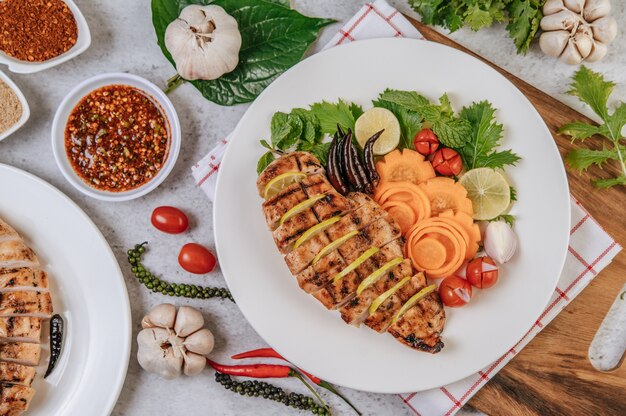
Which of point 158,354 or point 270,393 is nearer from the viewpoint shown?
point 158,354

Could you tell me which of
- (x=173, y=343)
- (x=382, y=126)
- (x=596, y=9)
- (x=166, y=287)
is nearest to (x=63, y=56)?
(x=166, y=287)

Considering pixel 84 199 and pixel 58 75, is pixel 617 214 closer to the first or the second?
pixel 84 199

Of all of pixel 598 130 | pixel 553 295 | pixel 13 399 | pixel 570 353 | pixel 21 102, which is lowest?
pixel 13 399

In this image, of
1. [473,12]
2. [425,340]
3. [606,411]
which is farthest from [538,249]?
[473,12]

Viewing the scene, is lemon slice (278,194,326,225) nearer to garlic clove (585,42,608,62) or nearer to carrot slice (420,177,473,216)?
carrot slice (420,177,473,216)

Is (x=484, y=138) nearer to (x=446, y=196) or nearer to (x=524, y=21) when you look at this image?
(x=446, y=196)

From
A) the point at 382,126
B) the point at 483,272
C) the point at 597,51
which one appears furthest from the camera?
the point at 597,51

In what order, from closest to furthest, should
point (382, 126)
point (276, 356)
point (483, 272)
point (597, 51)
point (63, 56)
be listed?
point (483, 272)
point (382, 126)
point (597, 51)
point (63, 56)
point (276, 356)
